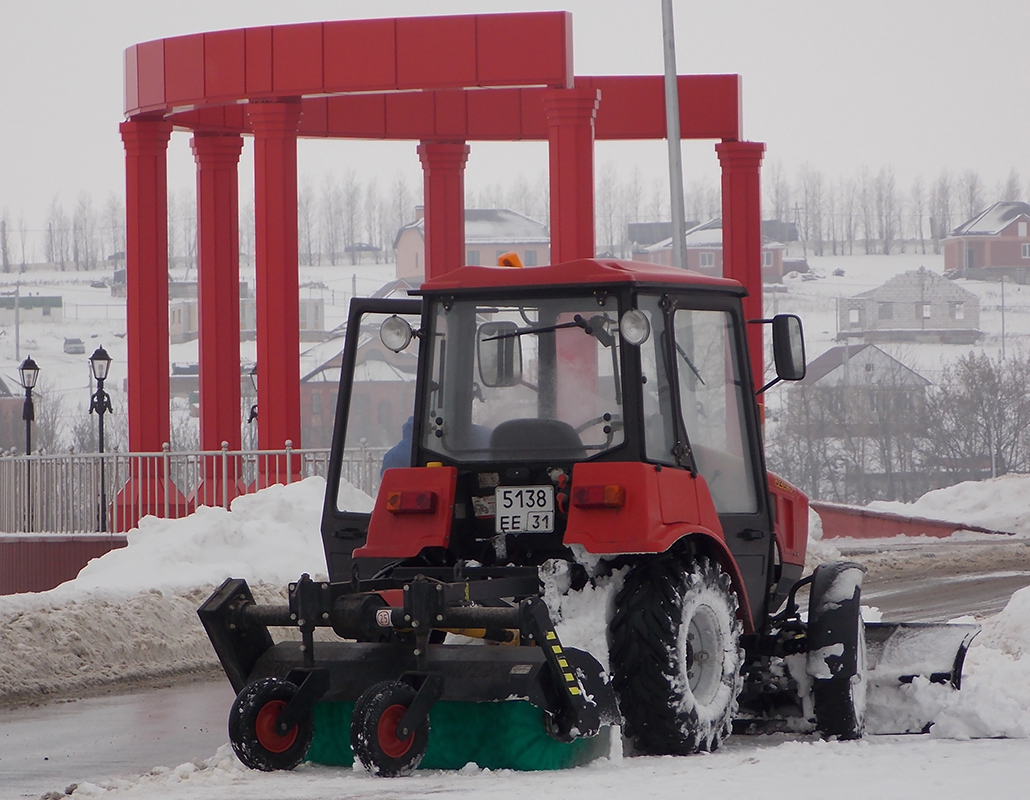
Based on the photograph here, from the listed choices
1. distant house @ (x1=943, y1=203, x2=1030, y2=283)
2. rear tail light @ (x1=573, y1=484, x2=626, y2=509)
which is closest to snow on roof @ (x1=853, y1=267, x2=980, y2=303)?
distant house @ (x1=943, y1=203, x2=1030, y2=283)

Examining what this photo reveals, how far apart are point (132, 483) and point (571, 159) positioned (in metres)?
6.14

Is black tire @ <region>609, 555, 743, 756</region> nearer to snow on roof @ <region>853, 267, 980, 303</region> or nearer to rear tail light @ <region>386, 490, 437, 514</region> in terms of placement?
rear tail light @ <region>386, 490, 437, 514</region>

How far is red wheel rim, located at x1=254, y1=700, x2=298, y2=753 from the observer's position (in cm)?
676

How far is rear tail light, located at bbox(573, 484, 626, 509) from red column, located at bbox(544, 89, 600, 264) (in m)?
11.0

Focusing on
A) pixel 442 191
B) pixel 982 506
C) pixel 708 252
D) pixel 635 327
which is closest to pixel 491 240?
pixel 708 252

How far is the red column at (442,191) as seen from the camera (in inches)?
903

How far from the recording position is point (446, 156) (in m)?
23.0

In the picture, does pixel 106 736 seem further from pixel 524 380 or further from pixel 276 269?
pixel 276 269

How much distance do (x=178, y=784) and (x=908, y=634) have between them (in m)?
3.68

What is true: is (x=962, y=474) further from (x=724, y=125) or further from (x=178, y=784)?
(x=178, y=784)

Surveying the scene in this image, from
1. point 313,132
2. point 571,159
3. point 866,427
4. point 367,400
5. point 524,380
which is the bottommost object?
point 866,427

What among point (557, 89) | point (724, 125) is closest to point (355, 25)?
point (557, 89)

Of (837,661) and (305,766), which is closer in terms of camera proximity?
(305,766)

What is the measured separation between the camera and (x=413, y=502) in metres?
7.41
